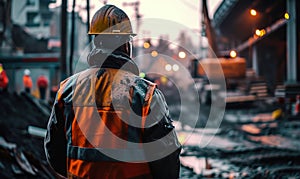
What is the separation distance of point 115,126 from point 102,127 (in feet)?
0.28

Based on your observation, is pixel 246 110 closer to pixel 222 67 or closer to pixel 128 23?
pixel 222 67

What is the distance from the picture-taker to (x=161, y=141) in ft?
9.93

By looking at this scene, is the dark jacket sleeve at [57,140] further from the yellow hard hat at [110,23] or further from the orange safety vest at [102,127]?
the yellow hard hat at [110,23]

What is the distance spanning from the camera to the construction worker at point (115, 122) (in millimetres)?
3053

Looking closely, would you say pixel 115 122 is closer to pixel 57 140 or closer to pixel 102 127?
pixel 102 127

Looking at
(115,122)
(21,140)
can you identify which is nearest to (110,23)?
(115,122)

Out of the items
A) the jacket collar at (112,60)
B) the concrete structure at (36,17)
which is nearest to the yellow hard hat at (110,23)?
the jacket collar at (112,60)

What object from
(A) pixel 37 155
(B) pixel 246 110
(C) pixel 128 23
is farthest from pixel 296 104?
(C) pixel 128 23

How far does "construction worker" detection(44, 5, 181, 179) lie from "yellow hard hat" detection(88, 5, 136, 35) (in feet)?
0.08

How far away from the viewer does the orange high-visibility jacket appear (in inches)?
120

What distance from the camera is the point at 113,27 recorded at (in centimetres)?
335

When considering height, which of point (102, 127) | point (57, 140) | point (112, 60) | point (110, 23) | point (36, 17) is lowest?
point (57, 140)

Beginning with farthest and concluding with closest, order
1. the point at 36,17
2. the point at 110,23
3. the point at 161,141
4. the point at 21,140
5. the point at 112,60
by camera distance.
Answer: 1. the point at 36,17
2. the point at 21,140
3. the point at 110,23
4. the point at 112,60
5. the point at 161,141

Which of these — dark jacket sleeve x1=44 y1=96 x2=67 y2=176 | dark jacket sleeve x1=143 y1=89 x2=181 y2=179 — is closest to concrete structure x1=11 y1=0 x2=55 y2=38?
dark jacket sleeve x1=44 y1=96 x2=67 y2=176
